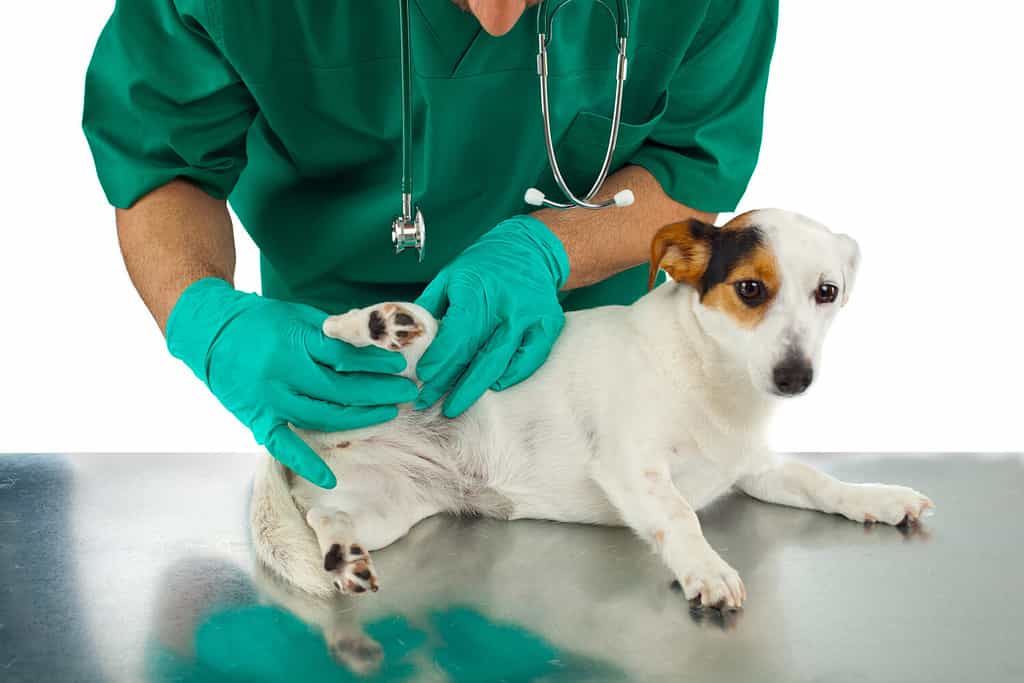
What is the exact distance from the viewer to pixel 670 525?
1223 millimetres

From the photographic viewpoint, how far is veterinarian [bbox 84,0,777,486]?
1332 mm

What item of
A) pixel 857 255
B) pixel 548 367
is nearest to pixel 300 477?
pixel 548 367

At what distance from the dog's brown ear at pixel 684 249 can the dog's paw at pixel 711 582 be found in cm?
41

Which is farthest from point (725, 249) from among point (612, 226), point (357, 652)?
point (357, 652)

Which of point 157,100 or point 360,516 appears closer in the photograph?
point 360,516

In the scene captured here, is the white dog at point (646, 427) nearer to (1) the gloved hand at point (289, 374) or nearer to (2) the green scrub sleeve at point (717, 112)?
(1) the gloved hand at point (289, 374)

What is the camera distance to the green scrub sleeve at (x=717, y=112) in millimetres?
1680

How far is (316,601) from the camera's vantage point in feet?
3.74

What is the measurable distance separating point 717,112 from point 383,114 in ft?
1.93

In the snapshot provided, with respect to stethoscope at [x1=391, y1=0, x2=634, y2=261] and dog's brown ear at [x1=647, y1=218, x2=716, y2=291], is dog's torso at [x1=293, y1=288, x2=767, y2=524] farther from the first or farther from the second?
stethoscope at [x1=391, y1=0, x2=634, y2=261]

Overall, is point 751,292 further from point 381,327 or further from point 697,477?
point 381,327

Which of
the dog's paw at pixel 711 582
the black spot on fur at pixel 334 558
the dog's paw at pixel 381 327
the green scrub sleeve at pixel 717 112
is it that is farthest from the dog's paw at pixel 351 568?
the green scrub sleeve at pixel 717 112

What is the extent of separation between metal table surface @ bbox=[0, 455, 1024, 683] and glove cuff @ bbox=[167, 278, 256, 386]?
9.3 inches

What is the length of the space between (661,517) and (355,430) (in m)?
0.43
